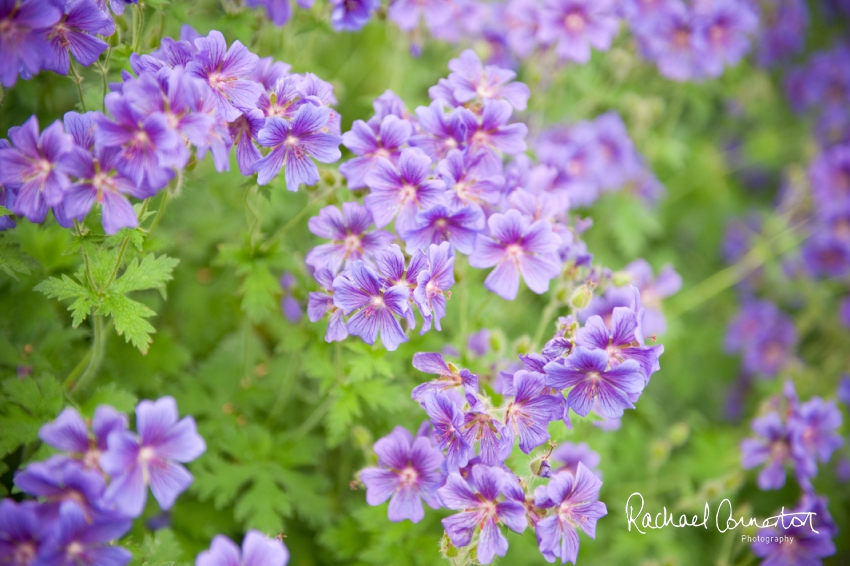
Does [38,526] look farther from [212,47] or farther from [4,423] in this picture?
[212,47]

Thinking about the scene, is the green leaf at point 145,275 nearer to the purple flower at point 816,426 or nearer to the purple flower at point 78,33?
the purple flower at point 78,33

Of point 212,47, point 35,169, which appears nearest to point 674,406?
point 212,47

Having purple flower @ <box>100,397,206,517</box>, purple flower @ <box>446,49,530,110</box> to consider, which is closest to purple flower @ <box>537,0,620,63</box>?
purple flower @ <box>446,49,530,110</box>

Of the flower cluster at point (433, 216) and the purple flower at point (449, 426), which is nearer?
the purple flower at point (449, 426)

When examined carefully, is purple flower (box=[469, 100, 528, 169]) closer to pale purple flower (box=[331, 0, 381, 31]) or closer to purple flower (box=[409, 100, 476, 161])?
purple flower (box=[409, 100, 476, 161])

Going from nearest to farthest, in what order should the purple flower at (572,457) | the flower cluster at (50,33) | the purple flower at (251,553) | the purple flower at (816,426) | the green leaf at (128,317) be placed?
the purple flower at (251,553) < the flower cluster at (50,33) < the green leaf at (128,317) < the purple flower at (572,457) < the purple flower at (816,426)

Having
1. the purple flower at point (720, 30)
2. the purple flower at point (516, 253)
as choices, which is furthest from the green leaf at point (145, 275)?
the purple flower at point (720, 30)

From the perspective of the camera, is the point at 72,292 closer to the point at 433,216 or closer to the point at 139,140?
the point at 139,140
